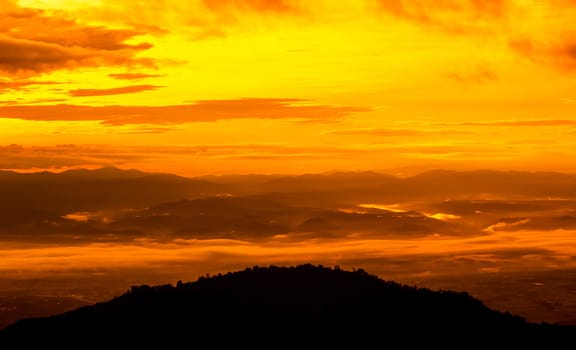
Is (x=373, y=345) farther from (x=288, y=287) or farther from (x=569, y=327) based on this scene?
(x=569, y=327)

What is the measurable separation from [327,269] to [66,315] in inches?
507

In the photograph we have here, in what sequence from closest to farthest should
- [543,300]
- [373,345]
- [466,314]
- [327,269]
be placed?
[373,345] → [466,314] → [327,269] → [543,300]

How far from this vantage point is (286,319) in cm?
4725

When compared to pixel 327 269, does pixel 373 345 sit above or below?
below

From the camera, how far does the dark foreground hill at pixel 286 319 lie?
4591 cm

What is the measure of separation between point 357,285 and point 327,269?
2.22 m

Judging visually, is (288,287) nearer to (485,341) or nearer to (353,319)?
(353,319)

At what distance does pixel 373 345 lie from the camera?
45.3 metres

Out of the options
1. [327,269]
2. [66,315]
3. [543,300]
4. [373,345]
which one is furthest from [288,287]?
[543,300]

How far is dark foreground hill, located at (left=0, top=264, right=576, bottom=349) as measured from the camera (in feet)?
151

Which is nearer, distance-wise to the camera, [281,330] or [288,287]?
[281,330]

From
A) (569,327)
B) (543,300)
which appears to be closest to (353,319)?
(569,327)

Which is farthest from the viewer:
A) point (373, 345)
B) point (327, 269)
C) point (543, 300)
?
point (543, 300)

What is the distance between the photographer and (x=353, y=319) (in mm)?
47719
